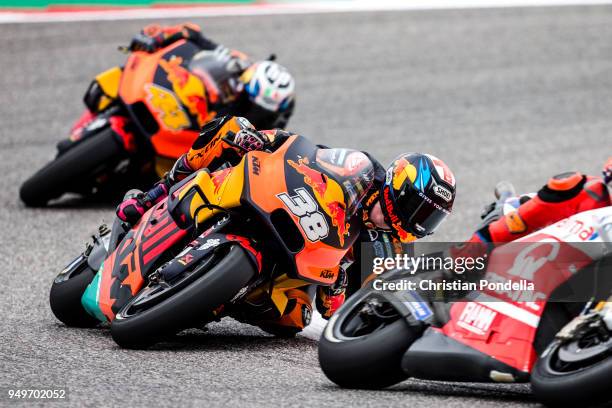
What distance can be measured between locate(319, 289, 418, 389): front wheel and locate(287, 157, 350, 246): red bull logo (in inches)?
25.9

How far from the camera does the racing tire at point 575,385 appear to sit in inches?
174

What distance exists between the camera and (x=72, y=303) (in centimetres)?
641

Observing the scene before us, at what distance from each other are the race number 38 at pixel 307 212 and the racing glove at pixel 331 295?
538 millimetres

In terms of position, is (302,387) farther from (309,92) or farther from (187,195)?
(309,92)

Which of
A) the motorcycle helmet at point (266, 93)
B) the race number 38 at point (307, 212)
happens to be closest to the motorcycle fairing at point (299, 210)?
the race number 38 at point (307, 212)

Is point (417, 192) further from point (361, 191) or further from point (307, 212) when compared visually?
point (307, 212)

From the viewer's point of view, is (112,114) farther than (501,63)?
No

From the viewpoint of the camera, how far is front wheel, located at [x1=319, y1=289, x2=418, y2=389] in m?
5.04

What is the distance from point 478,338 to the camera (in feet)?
16.3

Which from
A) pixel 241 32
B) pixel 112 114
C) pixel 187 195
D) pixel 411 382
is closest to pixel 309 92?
pixel 241 32

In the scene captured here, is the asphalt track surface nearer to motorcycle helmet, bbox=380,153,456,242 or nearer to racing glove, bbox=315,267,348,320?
racing glove, bbox=315,267,348,320

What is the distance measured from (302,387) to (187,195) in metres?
1.36

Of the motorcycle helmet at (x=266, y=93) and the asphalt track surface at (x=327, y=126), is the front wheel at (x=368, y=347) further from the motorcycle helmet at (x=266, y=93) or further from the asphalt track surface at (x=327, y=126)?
the motorcycle helmet at (x=266, y=93)

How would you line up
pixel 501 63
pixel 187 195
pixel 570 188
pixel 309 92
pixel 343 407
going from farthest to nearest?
1. pixel 501 63
2. pixel 309 92
3. pixel 187 195
4. pixel 570 188
5. pixel 343 407
